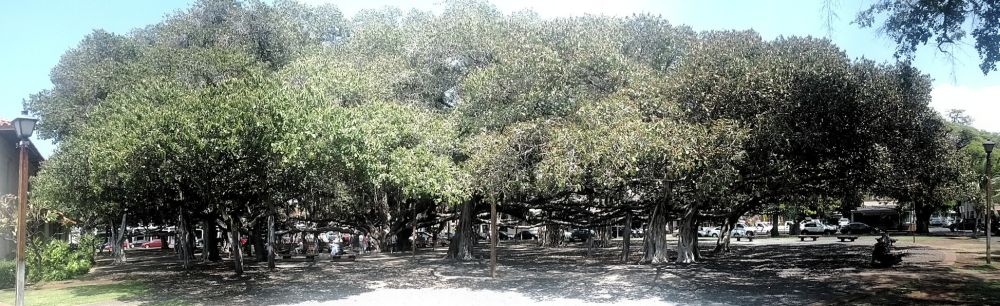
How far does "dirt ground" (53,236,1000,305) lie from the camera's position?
53.1 ft

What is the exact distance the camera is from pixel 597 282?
2034 centimetres

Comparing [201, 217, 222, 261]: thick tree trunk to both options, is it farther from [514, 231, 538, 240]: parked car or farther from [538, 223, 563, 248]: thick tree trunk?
[514, 231, 538, 240]: parked car

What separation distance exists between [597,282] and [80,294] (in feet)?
47.1

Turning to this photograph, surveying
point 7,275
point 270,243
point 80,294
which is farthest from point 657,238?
point 7,275

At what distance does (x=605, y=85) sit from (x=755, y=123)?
4.99 metres

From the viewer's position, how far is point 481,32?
Result: 26.1 m

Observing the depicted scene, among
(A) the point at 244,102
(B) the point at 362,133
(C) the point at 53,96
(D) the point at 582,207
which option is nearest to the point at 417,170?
(B) the point at 362,133

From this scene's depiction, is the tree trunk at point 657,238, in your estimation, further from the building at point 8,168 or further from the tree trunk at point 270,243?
the building at point 8,168

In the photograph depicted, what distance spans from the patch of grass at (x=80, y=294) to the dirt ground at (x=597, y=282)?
2.24ft

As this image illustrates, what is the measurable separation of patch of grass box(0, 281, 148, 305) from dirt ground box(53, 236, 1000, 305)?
2.24 feet

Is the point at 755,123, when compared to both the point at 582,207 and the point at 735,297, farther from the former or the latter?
the point at 582,207

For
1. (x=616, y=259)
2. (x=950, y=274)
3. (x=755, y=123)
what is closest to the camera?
(x=755, y=123)

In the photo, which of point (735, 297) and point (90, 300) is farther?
point (90, 300)

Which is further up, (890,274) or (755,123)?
(755,123)
